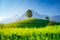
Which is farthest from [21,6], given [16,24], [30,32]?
[30,32]

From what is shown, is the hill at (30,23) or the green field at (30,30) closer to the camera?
the green field at (30,30)

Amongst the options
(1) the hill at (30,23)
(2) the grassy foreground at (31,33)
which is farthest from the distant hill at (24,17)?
(2) the grassy foreground at (31,33)

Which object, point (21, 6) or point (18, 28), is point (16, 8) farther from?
point (18, 28)

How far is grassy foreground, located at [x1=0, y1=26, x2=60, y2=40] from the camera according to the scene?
257cm

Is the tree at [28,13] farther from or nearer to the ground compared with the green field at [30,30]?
farther from the ground

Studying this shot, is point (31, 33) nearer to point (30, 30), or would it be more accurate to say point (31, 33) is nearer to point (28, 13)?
point (30, 30)

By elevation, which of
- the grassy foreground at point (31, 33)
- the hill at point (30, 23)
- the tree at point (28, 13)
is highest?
the tree at point (28, 13)

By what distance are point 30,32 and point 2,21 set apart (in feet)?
1.97

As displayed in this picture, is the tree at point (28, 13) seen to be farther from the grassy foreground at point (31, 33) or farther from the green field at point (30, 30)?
the grassy foreground at point (31, 33)

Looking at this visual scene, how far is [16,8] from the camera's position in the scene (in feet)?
10.1

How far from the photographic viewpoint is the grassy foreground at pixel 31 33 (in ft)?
8.42

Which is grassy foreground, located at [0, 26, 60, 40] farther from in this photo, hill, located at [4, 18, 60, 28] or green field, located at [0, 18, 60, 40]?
hill, located at [4, 18, 60, 28]

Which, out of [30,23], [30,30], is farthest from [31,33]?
[30,23]

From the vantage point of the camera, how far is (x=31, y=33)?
2.69 metres
